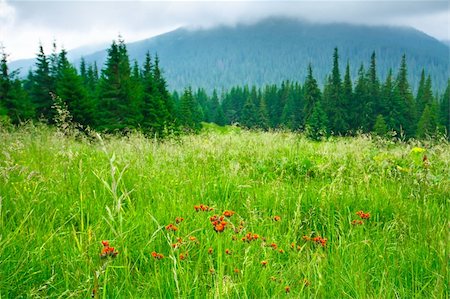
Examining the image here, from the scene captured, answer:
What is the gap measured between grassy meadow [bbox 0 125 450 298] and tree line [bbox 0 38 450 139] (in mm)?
2742

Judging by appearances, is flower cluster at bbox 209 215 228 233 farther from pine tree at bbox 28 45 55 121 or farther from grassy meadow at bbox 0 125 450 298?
pine tree at bbox 28 45 55 121

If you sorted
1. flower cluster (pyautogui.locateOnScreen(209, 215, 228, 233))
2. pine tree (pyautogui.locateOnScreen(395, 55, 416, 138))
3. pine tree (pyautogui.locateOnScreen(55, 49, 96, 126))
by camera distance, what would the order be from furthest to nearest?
pine tree (pyautogui.locateOnScreen(395, 55, 416, 138)) < pine tree (pyautogui.locateOnScreen(55, 49, 96, 126)) < flower cluster (pyautogui.locateOnScreen(209, 215, 228, 233))

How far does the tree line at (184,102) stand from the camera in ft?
103

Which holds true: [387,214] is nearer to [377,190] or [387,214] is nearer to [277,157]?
[377,190]

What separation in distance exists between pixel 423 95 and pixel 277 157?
84.9 meters

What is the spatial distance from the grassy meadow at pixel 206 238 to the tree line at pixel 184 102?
274cm

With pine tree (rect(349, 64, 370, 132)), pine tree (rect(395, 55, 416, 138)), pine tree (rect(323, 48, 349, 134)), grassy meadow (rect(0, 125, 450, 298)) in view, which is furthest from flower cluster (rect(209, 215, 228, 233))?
pine tree (rect(395, 55, 416, 138))

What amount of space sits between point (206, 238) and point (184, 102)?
5481cm

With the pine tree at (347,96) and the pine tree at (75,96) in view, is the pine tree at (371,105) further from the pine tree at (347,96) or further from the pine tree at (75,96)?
the pine tree at (75,96)

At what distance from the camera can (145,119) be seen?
3678 centimetres

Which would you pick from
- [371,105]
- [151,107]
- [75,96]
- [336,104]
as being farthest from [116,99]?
[371,105]

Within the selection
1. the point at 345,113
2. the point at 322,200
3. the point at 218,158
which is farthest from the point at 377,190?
the point at 345,113

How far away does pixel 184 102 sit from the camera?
184 feet

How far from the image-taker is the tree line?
3148cm
